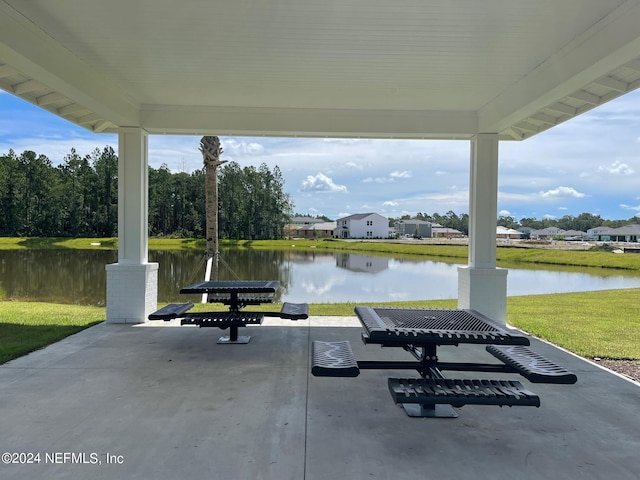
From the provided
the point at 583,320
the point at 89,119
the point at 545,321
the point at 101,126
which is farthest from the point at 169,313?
the point at 583,320

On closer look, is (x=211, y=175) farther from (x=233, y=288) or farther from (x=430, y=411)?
(x=430, y=411)

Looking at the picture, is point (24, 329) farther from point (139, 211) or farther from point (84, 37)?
point (84, 37)

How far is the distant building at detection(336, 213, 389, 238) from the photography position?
71438mm

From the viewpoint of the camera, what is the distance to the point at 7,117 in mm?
43188

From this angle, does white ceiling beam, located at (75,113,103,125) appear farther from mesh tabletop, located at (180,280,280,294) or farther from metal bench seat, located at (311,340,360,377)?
metal bench seat, located at (311,340,360,377)

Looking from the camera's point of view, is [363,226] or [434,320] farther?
[363,226]

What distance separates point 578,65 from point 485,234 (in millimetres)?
3079

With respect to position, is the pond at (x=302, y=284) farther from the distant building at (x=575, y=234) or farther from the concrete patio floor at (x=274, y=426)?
the distant building at (x=575, y=234)

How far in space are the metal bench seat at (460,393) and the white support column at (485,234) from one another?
386 cm

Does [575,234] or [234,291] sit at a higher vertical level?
[575,234]

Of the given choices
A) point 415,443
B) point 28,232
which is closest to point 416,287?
point 415,443

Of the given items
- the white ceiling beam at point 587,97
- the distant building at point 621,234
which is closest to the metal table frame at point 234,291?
the white ceiling beam at point 587,97

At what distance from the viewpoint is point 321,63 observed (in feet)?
15.4

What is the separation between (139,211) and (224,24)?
365 centimetres
